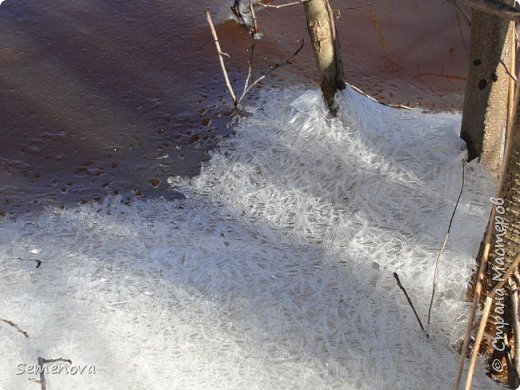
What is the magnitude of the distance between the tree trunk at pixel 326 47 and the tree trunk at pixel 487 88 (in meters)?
0.73

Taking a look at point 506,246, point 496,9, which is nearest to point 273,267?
point 506,246

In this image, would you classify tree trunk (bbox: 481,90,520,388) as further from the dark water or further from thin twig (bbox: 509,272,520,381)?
the dark water

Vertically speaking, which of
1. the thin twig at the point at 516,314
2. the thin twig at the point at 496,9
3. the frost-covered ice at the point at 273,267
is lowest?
the frost-covered ice at the point at 273,267

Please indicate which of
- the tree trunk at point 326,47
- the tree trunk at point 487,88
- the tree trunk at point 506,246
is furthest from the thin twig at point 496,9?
the tree trunk at point 326,47

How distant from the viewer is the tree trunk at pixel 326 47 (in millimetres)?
3402

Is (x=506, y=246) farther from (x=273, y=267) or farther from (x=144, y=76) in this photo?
(x=144, y=76)

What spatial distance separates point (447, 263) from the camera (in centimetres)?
296

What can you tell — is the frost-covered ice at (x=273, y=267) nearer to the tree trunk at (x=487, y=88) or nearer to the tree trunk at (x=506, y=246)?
the tree trunk at (x=487, y=88)

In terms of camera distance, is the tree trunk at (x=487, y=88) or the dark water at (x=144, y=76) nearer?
the tree trunk at (x=487, y=88)

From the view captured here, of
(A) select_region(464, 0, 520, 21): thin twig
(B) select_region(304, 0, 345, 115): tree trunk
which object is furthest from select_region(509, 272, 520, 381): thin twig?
(B) select_region(304, 0, 345, 115): tree trunk

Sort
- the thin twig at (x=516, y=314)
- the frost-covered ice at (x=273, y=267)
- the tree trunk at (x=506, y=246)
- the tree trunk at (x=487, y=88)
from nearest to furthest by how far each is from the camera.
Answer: the thin twig at (x=516, y=314) → the tree trunk at (x=506, y=246) → the frost-covered ice at (x=273, y=267) → the tree trunk at (x=487, y=88)

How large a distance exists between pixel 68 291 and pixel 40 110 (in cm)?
156

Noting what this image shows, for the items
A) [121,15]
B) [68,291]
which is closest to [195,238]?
[68,291]

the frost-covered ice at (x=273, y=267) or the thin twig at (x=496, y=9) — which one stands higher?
the thin twig at (x=496, y=9)
